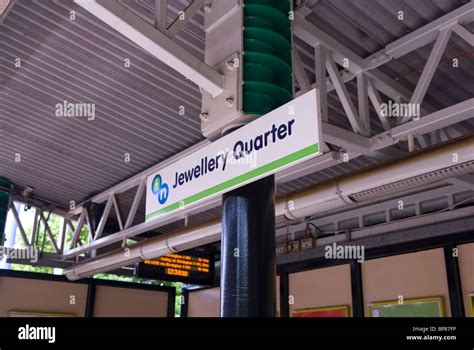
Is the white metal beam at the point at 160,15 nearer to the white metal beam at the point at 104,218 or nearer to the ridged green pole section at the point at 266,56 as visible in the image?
the ridged green pole section at the point at 266,56

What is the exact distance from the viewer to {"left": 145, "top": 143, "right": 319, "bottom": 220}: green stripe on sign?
7.15ft

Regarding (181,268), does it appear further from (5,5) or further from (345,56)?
(5,5)

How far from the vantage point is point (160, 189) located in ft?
Result: 10.3

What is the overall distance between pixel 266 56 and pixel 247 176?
86 cm

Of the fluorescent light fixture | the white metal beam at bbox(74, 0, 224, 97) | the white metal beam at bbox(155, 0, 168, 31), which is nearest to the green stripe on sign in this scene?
the white metal beam at bbox(74, 0, 224, 97)

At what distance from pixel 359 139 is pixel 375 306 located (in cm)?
340

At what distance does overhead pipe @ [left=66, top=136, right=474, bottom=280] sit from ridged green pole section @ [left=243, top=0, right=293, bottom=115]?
65.2 inches

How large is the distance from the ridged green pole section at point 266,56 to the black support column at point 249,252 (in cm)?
47

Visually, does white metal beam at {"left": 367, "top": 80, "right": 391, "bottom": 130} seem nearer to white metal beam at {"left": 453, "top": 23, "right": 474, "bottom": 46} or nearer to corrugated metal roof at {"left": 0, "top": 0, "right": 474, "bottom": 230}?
corrugated metal roof at {"left": 0, "top": 0, "right": 474, "bottom": 230}

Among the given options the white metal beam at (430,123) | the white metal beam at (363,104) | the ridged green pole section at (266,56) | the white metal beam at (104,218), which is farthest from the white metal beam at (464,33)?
the white metal beam at (104,218)

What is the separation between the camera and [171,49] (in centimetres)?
294

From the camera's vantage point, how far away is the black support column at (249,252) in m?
2.37

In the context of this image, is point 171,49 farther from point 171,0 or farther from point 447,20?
point 447,20

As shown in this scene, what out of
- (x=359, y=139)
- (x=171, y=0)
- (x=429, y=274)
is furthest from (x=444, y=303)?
(x=171, y=0)
